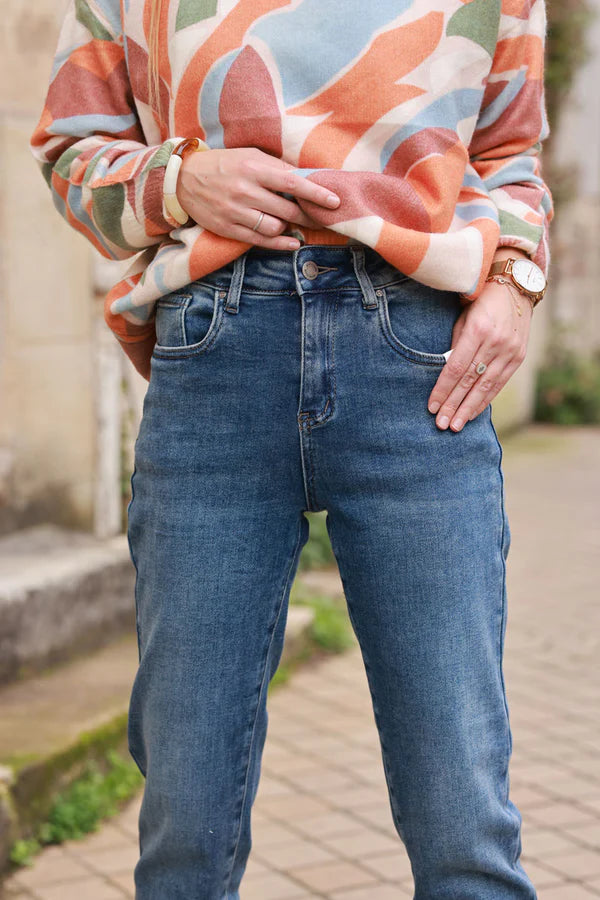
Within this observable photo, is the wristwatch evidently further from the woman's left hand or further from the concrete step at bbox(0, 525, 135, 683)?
the concrete step at bbox(0, 525, 135, 683)

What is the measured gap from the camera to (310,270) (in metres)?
1.40

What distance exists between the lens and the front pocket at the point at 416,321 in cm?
141

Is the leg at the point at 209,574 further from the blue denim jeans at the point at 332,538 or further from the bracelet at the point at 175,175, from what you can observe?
the bracelet at the point at 175,175

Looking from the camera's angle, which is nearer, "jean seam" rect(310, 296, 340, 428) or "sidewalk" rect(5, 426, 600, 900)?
"jean seam" rect(310, 296, 340, 428)

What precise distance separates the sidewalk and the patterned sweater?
153 centimetres

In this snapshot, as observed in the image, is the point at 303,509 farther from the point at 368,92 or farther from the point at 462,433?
the point at 368,92

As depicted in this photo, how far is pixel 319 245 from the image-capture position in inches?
55.7

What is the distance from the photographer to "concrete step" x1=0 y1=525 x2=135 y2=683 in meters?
3.08

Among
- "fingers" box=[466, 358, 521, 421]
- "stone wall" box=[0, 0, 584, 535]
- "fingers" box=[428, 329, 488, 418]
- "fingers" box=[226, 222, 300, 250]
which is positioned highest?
"fingers" box=[226, 222, 300, 250]

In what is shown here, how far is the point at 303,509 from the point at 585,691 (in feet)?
8.70

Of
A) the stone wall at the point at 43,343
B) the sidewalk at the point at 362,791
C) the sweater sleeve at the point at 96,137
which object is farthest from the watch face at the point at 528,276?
the stone wall at the point at 43,343

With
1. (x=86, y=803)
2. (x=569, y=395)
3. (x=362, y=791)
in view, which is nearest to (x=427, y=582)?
(x=86, y=803)

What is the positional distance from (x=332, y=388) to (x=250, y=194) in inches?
10.0

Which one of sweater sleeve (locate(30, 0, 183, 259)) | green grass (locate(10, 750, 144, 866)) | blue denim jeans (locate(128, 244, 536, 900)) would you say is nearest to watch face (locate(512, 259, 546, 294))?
blue denim jeans (locate(128, 244, 536, 900))
